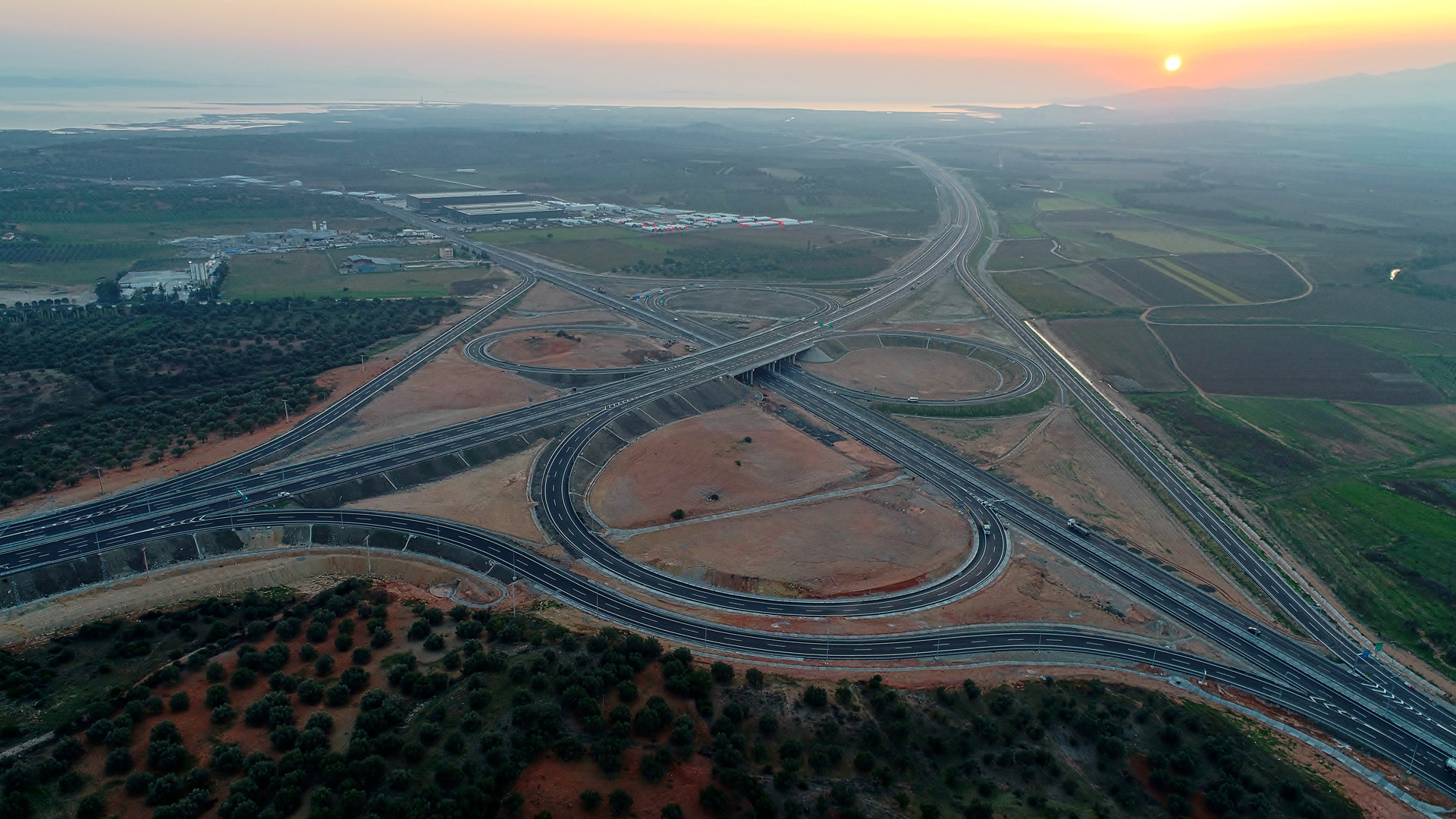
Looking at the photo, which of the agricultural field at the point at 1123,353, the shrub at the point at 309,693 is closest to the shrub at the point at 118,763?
the shrub at the point at 309,693

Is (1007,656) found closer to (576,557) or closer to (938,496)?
(938,496)

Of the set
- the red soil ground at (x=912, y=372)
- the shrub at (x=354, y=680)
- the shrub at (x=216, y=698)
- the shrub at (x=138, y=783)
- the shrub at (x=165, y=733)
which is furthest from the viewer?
the red soil ground at (x=912, y=372)

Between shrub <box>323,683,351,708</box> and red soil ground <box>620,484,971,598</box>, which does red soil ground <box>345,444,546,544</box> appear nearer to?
red soil ground <box>620,484,971,598</box>

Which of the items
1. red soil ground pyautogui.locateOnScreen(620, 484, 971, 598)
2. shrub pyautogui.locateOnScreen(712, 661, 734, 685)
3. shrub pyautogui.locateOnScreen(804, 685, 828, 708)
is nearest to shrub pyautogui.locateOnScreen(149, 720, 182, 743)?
shrub pyautogui.locateOnScreen(712, 661, 734, 685)

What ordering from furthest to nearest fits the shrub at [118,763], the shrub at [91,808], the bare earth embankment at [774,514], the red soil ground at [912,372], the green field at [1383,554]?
the red soil ground at [912,372]
the bare earth embankment at [774,514]
the green field at [1383,554]
the shrub at [118,763]
the shrub at [91,808]

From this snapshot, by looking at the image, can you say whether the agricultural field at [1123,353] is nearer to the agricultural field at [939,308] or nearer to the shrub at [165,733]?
the agricultural field at [939,308]
